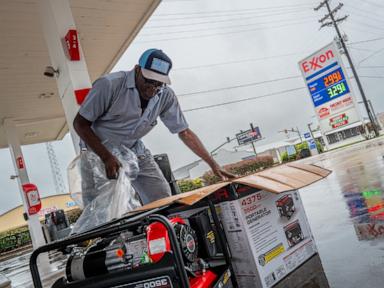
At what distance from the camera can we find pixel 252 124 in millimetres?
52531

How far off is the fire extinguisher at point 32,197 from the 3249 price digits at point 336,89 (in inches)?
766

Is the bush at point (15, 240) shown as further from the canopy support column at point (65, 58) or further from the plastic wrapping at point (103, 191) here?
the plastic wrapping at point (103, 191)

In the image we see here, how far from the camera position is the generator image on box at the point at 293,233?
1.78 meters

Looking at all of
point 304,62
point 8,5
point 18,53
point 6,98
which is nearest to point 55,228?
point 6,98

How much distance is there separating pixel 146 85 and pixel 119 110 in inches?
9.2

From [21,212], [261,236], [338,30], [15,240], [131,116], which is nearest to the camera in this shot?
[261,236]

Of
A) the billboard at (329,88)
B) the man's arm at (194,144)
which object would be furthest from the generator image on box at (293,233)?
the billboard at (329,88)

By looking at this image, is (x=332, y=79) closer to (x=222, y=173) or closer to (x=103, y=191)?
(x=222, y=173)

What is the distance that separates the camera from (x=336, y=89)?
22.0 meters

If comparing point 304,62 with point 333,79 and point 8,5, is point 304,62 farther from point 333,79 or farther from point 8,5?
point 8,5

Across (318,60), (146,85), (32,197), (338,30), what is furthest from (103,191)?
(338,30)

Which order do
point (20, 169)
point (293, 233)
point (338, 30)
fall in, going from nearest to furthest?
point (293, 233), point (20, 169), point (338, 30)

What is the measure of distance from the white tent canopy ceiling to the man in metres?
3.16

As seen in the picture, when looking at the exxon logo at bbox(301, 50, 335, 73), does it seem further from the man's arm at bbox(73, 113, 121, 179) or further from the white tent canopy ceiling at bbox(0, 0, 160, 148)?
the man's arm at bbox(73, 113, 121, 179)
